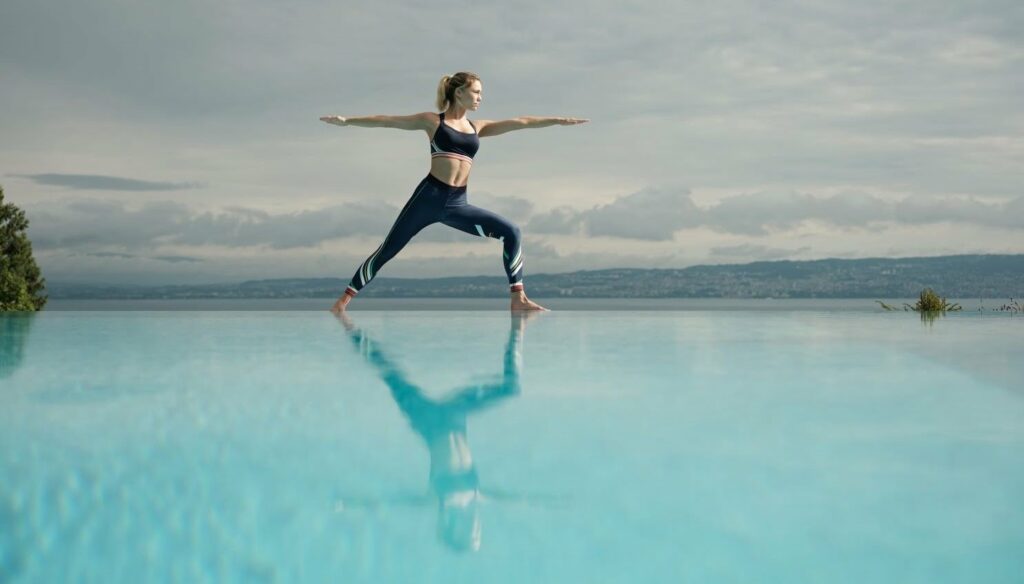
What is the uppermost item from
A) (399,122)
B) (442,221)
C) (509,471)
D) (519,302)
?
(399,122)

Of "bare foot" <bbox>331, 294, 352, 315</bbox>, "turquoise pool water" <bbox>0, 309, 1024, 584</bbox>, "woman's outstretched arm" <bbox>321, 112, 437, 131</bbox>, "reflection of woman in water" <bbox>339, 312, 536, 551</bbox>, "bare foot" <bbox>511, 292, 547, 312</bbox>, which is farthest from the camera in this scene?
"bare foot" <bbox>331, 294, 352, 315</bbox>

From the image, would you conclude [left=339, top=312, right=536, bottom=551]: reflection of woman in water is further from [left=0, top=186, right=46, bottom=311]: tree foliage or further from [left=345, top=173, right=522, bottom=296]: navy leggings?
[left=0, top=186, right=46, bottom=311]: tree foliage

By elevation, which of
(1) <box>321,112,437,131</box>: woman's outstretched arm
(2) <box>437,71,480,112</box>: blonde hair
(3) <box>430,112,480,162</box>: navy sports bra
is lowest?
(3) <box>430,112,480,162</box>: navy sports bra

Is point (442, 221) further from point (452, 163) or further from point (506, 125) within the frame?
point (506, 125)

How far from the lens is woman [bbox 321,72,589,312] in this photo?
1142 cm

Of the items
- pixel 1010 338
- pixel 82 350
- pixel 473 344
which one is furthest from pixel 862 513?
pixel 1010 338

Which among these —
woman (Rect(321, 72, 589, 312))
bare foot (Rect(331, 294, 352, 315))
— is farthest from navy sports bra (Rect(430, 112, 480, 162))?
bare foot (Rect(331, 294, 352, 315))

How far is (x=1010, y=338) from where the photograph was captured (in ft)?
30.3

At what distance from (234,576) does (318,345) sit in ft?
18.9

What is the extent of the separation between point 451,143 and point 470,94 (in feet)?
2.21

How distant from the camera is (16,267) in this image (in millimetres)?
18641

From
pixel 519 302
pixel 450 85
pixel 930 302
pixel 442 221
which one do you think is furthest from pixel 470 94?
pixel 930 302

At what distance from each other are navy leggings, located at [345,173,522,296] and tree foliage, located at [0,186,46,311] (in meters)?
9.60

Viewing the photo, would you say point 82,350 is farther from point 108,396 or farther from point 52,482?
point 52,482
